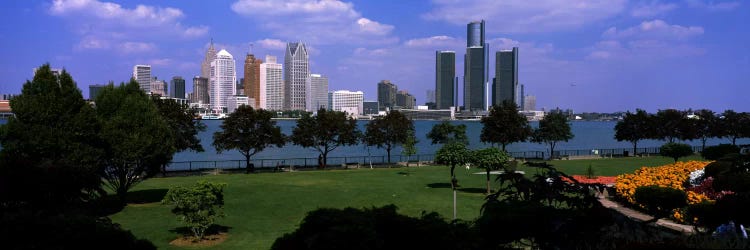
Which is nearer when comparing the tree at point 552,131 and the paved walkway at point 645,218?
the paved walkway at point 645,218

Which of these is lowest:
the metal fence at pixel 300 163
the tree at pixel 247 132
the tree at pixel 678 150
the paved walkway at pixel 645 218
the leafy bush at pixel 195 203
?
the metal fence at pixel 300 163

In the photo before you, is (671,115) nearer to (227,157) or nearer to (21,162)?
(227,157)

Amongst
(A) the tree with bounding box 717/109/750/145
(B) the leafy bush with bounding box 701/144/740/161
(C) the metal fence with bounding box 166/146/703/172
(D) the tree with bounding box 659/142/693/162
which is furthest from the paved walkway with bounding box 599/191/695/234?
(A) the tree with bounding box 717/109/750/145

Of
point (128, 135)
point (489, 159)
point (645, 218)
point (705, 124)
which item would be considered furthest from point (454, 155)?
point (705, 124)

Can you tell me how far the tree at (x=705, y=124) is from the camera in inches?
2530

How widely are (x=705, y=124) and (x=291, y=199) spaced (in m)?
61.5

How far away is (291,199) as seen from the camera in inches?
872

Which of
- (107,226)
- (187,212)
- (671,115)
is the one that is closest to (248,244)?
(187,212)

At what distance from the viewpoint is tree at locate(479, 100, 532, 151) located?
164ft

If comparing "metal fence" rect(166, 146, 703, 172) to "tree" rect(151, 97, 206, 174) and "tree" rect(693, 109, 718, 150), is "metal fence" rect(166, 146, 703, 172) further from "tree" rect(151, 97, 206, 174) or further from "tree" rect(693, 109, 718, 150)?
"tree" rect(693, 109, 718, 150)

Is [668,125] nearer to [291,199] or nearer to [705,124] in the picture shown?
[705,124]

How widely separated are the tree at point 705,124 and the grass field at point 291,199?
36840 mm

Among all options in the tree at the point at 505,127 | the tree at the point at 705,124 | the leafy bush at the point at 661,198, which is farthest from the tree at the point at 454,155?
the tree at the point at 705,124

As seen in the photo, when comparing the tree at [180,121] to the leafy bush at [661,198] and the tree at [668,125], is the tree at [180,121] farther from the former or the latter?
the tree at [668,125]
